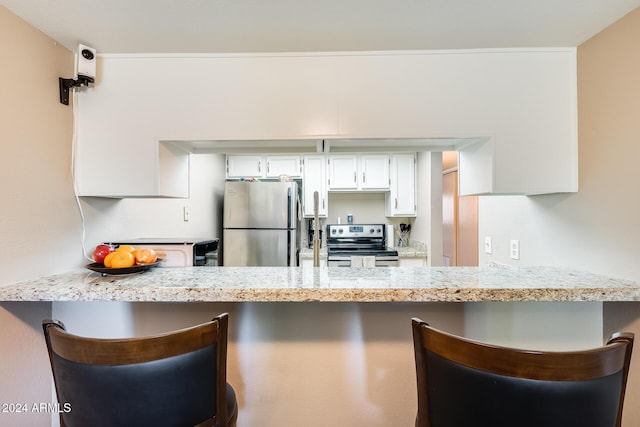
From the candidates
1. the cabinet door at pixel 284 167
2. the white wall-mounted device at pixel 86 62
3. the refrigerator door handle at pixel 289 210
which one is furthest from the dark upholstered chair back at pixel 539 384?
the cabinet door at pixel 284 167

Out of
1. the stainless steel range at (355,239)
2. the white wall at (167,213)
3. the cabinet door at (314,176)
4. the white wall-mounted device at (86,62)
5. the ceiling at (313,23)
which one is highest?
the ceiling at (313,23)

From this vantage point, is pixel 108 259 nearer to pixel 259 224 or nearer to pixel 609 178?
pixel 259 224

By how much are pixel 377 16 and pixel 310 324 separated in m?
1.25

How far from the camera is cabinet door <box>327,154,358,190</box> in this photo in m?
3.62

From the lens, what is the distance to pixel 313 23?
1.15 metres

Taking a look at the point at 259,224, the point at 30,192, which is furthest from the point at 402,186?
the point at 30,192

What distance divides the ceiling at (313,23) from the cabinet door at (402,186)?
2.29 m

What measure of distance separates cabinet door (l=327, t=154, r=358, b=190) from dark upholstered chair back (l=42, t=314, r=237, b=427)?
2948 mm

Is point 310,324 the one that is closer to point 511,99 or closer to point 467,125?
point 467,125

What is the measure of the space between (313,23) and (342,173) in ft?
8.25

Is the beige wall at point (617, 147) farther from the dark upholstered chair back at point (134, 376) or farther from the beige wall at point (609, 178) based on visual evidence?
the dark upholstered chair back at point (134, 376)

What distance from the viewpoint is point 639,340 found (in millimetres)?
1110

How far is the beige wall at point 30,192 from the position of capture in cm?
107

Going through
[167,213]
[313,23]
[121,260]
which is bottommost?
[121,260]
